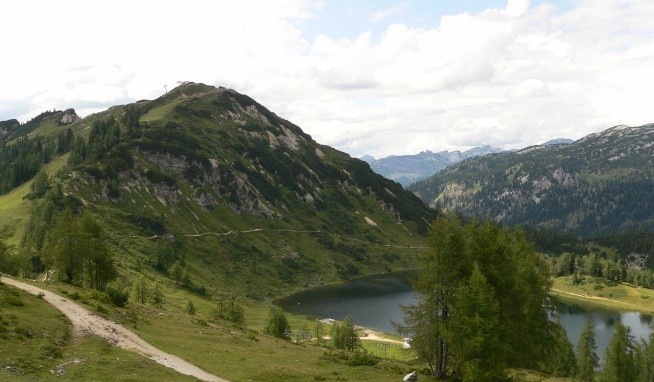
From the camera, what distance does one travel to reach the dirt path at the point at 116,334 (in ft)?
134

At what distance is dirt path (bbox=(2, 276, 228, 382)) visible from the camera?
40.8 meters

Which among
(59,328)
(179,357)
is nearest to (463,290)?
(179,357)

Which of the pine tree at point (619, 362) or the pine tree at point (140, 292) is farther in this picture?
the pine tree at point (140, 292)

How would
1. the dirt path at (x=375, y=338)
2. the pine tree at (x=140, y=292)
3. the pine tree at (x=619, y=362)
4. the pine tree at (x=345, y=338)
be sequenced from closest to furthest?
the pine tree at (x=619, y=362) < the pine tree at (x=345, y=338) < the pine tree at (x=140, y=292) < the dirt path at (x=375, y=338)

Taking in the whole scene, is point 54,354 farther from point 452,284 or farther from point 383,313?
point 383,313

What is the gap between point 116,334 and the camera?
4616 cm

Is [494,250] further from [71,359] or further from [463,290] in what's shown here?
[71,359]

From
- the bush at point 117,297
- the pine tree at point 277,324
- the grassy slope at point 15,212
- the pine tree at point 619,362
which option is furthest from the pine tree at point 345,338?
the grassy slope at point 15,212

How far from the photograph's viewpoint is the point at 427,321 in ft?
148

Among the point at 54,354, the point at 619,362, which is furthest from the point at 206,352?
the point at 619,362

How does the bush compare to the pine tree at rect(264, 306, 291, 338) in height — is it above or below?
above

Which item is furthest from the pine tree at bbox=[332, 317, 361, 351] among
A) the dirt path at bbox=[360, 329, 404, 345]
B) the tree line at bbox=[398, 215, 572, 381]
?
the tree line at bbox=[398, 215, 572, 381]

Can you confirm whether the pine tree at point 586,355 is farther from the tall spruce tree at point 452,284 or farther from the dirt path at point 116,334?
the dirt path at point 116,334

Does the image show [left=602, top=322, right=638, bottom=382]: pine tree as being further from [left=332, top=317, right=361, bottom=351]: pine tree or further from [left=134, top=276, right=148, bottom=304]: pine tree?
[left=134, top=276, right=148, bottom=304]: pine tree
